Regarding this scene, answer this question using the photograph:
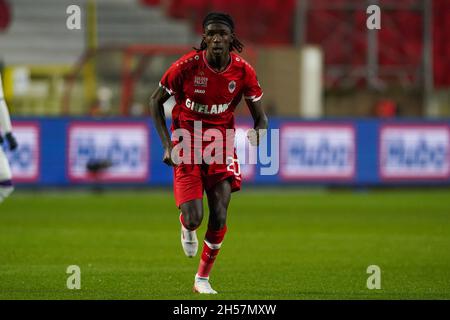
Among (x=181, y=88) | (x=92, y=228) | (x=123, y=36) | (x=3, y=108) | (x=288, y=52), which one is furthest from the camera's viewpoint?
(x=123, y=36)

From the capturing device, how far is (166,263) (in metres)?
13.6

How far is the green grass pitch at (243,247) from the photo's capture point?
11.1 m

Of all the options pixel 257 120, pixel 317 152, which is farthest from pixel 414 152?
pixel 257 120

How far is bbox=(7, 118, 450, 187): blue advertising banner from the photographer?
82.3 feet

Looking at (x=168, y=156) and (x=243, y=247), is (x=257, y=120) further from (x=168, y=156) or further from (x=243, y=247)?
(x=243, y=247)

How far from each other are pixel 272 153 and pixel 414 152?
4.22 meters

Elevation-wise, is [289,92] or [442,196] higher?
[289,92]

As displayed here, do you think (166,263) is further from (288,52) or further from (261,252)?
(288,52)

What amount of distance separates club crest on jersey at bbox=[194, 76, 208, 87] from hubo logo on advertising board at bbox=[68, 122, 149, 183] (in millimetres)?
14628

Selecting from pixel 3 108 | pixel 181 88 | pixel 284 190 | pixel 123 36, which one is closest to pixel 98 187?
pixel 284 190

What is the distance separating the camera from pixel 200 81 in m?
10.7

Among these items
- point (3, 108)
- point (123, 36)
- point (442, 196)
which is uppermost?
point (123, 36)

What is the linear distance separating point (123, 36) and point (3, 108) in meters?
22.7

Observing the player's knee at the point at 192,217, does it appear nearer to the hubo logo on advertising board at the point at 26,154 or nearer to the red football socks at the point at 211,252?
the red football socks at the point at 211,252
